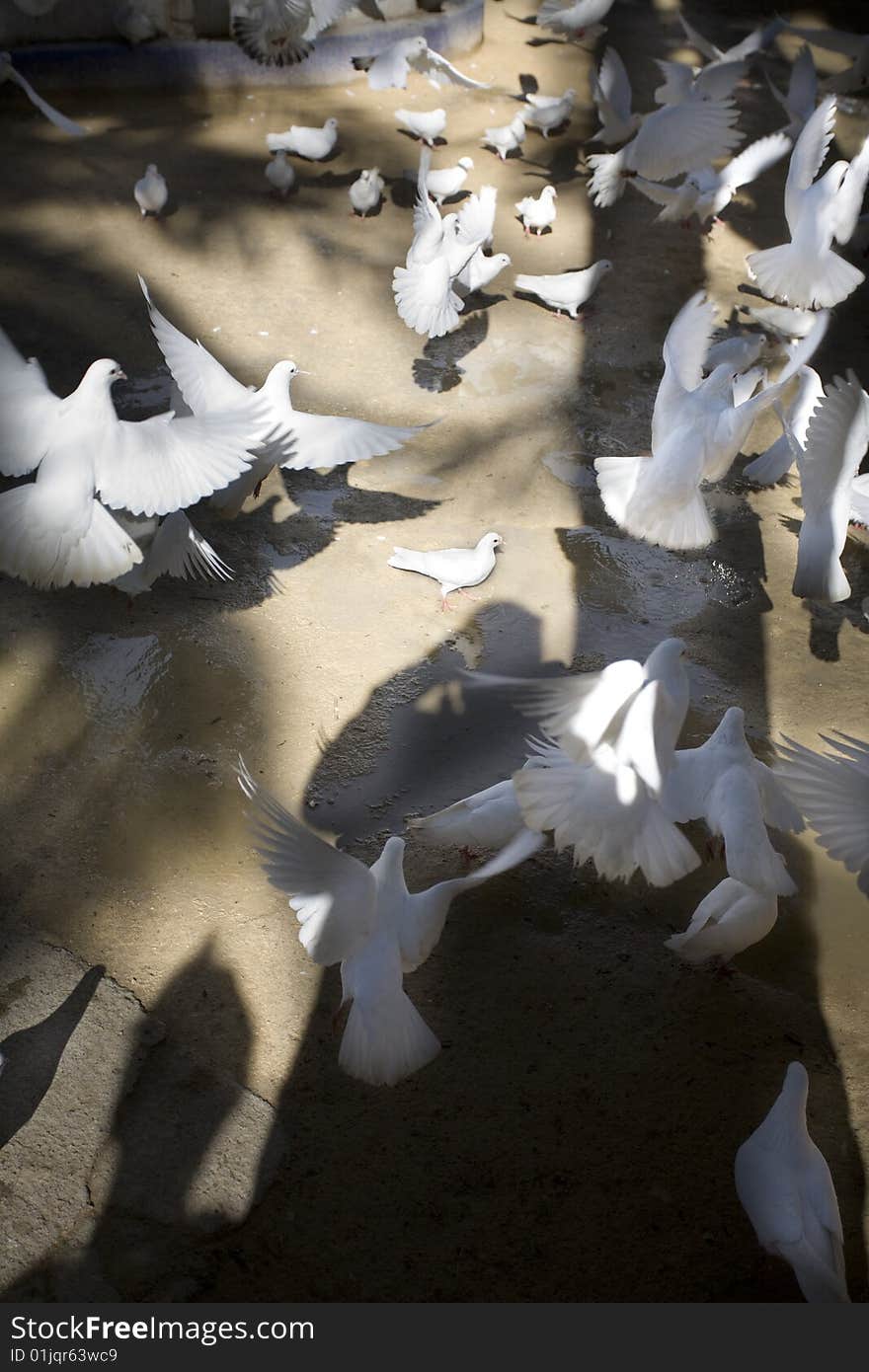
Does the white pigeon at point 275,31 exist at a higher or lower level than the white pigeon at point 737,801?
higher

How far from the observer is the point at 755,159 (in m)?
7.66

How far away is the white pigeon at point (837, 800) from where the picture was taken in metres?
3.31

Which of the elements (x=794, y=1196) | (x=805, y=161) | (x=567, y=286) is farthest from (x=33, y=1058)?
(x=805, y=161)

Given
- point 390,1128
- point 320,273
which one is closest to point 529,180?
point 320,273

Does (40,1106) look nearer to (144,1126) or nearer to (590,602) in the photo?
(144,1126)

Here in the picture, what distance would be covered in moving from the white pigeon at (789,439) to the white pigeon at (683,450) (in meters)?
0.50

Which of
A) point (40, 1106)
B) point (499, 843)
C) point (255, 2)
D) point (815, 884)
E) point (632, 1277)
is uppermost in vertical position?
point (255, 2)

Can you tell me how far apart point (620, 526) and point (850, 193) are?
3.10 meters

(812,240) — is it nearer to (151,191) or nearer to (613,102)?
(613,102)

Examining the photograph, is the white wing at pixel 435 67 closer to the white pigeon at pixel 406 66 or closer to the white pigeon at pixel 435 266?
the white pigeon at pixel 406 66

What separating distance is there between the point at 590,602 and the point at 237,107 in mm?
6146

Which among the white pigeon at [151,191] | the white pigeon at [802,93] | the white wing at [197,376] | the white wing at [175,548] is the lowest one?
the white pigeon at [802,93]

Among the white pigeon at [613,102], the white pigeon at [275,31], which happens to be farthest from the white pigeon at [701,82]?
the white pigeon at [275,31]

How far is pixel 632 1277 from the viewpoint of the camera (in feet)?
9.25
